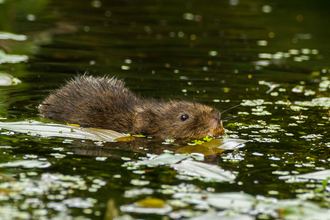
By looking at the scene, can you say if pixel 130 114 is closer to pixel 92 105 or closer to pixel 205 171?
pixel 92 105

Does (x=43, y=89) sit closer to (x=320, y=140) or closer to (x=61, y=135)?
(x=61, y=135)

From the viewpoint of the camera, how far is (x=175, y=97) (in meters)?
9.12

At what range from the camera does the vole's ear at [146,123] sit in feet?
23.2

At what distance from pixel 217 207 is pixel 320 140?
298 cm

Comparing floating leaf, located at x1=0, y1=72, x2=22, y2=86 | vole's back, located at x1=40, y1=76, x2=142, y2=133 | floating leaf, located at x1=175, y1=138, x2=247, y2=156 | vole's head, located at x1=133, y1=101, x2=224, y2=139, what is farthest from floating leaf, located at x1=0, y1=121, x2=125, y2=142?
floating leaf, located at x1=0, y1=72, x2=22, y2=86

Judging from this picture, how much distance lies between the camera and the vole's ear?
706 centimetres

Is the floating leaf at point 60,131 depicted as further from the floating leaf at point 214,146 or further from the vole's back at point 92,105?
the floating leaf at point 214,146

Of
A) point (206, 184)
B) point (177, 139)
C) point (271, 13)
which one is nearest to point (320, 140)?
point (177, 139)

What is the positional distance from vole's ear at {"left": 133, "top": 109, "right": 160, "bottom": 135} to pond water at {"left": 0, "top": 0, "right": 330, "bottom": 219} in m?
0.22

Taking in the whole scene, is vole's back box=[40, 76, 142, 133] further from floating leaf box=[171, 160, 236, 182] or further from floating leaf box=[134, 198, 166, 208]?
floating leaf box=[134, 198, 166, 208]

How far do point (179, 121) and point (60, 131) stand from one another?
1.70 meters

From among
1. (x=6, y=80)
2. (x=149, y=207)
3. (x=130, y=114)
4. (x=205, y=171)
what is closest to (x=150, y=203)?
(x=149, y=207)

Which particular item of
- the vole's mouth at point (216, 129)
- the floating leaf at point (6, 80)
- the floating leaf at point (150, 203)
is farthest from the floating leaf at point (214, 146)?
the floating leaf at point (6, 80)

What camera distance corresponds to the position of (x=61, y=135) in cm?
660
